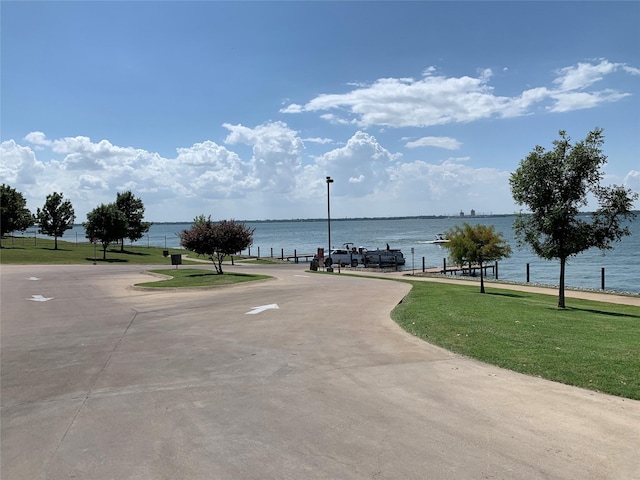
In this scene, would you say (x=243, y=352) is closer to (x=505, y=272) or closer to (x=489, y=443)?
(x=489, y=443)

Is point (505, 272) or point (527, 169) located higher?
point (527, 169)

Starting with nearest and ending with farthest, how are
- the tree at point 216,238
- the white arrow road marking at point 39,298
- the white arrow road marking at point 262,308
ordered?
the white arrow road marking at point 262,308 < the white arrow road marking at point 39,298 < the tree at point 216,238

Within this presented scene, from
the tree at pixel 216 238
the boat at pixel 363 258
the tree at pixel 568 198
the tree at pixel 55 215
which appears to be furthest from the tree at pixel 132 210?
the tree at pixel 568 198

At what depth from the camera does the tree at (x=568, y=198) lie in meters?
17.2

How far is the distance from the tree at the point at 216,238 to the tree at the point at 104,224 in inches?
1072

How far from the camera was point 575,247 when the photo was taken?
1780 cm

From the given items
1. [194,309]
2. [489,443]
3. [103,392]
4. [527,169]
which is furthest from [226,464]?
[527,169]

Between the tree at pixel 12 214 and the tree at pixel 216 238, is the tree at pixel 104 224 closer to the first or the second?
the tree at pixel 12 214

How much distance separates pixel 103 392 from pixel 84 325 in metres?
6.77

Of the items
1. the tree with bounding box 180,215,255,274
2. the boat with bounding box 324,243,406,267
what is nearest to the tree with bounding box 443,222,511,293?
the tree with bounding box 180,215,255,274

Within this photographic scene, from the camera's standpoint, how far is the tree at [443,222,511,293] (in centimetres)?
2466

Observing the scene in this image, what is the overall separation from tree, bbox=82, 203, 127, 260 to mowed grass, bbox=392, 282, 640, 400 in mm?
45569

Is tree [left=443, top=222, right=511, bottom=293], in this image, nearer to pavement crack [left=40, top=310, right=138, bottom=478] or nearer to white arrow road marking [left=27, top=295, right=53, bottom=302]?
pavement crack [left=40, top=310, right=138, bottom=478]

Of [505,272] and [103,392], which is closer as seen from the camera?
[103,392]
